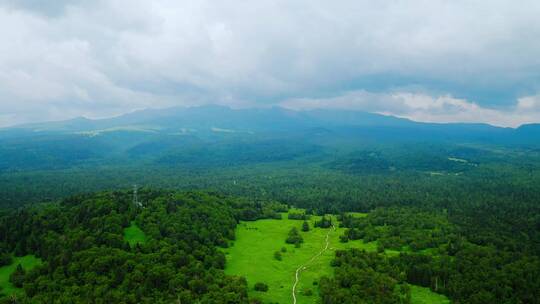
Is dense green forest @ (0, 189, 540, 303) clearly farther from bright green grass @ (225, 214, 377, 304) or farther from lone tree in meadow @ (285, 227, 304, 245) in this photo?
lone tree in meadow @ (285, 227, 304, 245)

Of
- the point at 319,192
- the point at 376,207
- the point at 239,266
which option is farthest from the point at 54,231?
the point at 319,192

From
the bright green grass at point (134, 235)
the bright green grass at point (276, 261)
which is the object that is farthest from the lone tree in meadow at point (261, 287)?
the bright green grass at point (134, 235)

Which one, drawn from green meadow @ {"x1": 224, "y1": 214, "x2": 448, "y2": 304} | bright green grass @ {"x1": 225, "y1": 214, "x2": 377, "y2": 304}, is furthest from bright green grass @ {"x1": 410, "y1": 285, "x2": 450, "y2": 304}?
bright green grass @ {"x1": 225, "y1": 214, "x2": 377, "y2": 304}

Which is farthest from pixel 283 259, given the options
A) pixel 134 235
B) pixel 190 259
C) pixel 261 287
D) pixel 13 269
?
pixel 13 269

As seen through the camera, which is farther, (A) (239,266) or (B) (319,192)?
(B) (319,192)

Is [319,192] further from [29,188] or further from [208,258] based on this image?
[29,188]

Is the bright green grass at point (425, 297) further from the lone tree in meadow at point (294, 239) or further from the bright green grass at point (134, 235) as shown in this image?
the bright green grass at point (134, 235)
